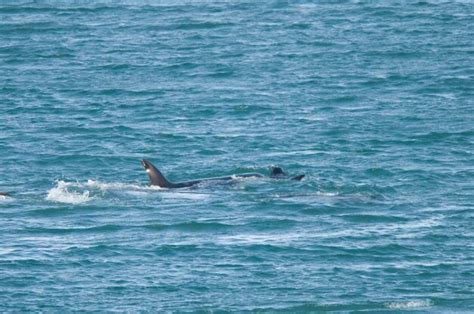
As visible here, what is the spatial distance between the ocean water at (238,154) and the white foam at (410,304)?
0.05 m

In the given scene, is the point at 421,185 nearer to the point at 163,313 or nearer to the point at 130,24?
the point at 163,313

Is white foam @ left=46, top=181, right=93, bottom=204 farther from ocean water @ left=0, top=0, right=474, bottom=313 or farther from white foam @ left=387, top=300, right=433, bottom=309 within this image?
white foam @ left=387, top=300, right=433, bottom=309

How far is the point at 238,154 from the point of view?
141ft

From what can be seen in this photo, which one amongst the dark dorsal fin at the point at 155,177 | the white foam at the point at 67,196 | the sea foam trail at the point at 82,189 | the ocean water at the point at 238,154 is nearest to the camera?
the ocean water at the point at 238,154

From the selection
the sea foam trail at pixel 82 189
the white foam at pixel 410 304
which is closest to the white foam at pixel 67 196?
the sea foam trail at pixel 82 189

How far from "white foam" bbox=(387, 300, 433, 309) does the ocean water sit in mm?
49

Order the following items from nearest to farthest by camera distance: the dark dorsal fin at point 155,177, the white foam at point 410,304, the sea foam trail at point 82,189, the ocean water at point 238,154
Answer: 1. the white foam at point 410,304
2. the ocean water at point 238,154
3. the sea foam trail at point 82,189
4. the dark dorsal fin at point 155,177

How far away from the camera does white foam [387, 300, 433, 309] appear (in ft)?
94.6

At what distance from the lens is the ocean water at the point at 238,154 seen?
30.6m

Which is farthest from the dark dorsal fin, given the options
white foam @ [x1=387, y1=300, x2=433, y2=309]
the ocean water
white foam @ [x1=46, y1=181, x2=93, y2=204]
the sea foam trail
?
white foam @ [x1=387, y1=300, x2=433, y2=309]

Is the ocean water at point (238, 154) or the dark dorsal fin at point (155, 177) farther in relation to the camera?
the dark dorsal fin at point (155, 177)

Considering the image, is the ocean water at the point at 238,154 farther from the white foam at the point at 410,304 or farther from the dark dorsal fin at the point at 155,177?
the dark dorsal fin at the point at 155,177

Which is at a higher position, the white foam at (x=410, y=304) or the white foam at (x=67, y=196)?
the white foam at (x=67, y=196)

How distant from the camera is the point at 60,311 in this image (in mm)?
28688
